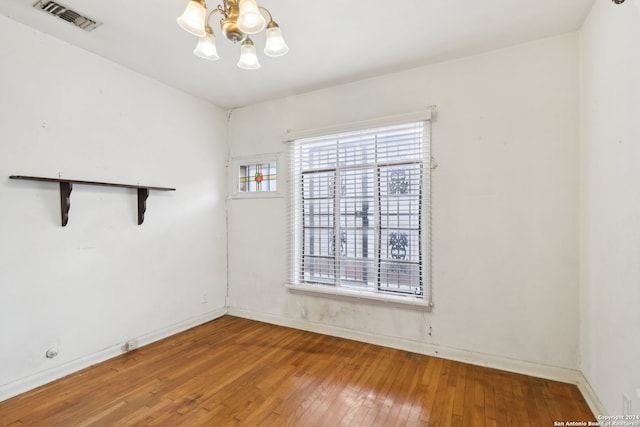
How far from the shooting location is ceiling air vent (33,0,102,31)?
2010 mm

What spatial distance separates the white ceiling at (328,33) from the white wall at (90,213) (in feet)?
1.09

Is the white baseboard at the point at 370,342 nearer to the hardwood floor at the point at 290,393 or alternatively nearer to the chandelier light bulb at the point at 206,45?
the hardwood floor at the point at 290,393

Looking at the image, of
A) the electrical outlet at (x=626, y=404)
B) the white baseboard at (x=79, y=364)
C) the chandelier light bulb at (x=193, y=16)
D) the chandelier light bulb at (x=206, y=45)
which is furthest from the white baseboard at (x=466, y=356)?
the chandelier light bulb at (x=193, y=16)

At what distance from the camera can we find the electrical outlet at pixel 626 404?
153 centimetres

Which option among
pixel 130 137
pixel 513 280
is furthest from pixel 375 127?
pixel 130 137

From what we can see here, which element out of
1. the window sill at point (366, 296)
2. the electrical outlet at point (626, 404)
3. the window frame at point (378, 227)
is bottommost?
the electrical outlet at point (626, 404)

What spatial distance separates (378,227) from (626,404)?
79.0 inches

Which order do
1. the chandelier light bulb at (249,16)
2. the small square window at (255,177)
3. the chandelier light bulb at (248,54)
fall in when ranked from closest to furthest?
1. the chandelier light bulb at (249,16)
2. the chandelier light bulb at (248,54)
3. the small square window at (255,177)

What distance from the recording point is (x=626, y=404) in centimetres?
155

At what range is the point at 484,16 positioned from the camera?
6.97 feet

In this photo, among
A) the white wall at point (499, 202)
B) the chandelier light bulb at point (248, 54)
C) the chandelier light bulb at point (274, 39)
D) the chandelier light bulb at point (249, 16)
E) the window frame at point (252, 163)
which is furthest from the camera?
the window frame at point (252, 163)

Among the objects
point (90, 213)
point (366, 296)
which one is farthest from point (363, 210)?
point (90, 213)

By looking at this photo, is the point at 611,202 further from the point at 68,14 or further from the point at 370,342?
the point at 68,14

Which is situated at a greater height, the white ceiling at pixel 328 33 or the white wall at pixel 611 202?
the white ceiling at pixel 328 33
